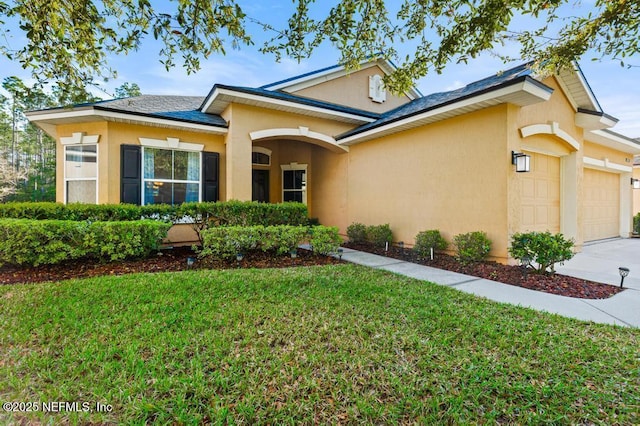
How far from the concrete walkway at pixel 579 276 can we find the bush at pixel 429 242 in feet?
2.14

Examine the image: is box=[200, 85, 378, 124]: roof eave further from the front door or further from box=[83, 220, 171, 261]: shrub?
box=[83, 220, 171, 261]: shrub

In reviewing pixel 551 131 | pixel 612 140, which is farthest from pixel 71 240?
pixel 612 140

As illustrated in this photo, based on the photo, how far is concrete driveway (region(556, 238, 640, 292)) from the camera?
5637 mm

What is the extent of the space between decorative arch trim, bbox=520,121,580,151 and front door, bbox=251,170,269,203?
9.18 m

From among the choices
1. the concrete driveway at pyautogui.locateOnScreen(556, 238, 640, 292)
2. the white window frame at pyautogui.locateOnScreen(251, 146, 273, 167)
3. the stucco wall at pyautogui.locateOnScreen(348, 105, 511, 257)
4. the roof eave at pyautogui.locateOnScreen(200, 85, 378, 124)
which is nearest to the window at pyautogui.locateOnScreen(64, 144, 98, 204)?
the roof eave at pyautogui.locateOnScreen(200, 85, 378, 124)

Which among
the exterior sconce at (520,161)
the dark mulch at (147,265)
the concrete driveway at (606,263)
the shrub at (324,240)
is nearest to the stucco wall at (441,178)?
the exterior sconce at (520,161)

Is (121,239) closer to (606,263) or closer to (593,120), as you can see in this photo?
(606,263)

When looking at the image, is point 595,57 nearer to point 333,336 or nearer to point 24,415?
point 333,336

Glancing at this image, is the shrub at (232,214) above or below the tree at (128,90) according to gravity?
below

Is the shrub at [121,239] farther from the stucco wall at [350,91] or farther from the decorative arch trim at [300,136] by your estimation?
the stucco wall at [350,91]

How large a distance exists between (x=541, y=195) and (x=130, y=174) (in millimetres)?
11339

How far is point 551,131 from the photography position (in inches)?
285

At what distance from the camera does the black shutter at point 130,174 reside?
8.16m

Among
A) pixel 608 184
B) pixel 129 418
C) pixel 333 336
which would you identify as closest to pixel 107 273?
pixel 129 418
